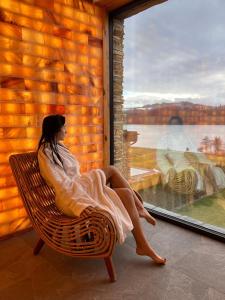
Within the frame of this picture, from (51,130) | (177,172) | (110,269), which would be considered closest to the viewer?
(110,269)

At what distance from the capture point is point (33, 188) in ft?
6.22

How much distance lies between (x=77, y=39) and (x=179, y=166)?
1744mm

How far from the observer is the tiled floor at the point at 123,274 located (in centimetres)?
157

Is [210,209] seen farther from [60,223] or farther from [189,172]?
[60,223]

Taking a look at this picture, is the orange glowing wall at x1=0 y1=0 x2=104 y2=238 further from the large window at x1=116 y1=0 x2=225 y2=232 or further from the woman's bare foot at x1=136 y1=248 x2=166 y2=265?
the woman's bare foot at x1=136 y1=248 x2=166 y2=265

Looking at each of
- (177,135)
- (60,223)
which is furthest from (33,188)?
(177,135)

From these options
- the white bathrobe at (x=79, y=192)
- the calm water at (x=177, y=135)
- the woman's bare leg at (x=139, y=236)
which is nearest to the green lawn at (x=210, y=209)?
the calm water at (x=177, y=135)

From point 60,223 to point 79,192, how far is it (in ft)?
0.79

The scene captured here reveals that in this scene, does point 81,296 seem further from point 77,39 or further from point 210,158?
point 77,39

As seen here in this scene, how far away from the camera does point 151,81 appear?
275 cm

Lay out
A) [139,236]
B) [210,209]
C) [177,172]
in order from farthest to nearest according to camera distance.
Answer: [177,172] < [210,209] < [139,236]

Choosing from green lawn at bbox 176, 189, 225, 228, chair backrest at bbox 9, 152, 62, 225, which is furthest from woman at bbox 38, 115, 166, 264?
green lawn at bbox 176, 189, 225, 228

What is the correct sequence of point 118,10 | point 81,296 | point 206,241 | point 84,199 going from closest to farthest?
point 81,296
point 84,199
point 206,241
point 118,10

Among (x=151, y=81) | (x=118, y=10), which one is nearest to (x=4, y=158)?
(x=151, y=81)
